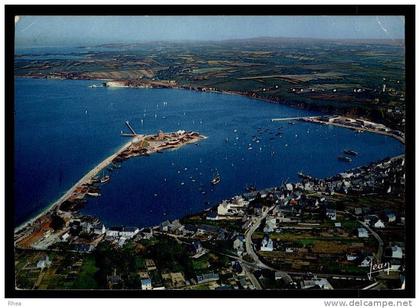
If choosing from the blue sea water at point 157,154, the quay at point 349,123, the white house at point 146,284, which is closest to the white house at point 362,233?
the blue sea water at point 157,154

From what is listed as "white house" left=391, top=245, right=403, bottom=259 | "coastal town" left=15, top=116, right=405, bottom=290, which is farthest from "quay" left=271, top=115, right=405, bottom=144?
"white house" left=391, top=245, right=403, bottom=259

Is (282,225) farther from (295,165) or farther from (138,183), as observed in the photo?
(138,183)

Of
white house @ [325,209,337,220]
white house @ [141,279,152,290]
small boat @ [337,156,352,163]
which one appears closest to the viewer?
white house @ [141,279,152,290]

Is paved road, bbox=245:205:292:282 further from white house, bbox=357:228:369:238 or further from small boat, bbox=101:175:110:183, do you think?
small boat, bbox=101:175:110:183

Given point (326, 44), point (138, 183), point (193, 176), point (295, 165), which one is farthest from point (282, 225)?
point (326, 44)

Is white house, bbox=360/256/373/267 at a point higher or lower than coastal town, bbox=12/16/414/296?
lower

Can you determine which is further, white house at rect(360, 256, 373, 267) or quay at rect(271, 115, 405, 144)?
quay at rect(271, 115, 405, 144)

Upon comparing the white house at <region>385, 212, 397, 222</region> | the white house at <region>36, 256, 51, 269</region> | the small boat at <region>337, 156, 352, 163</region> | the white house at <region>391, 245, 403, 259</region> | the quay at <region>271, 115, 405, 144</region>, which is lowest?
the white house at <region>36, 256, 51, 269</region>
